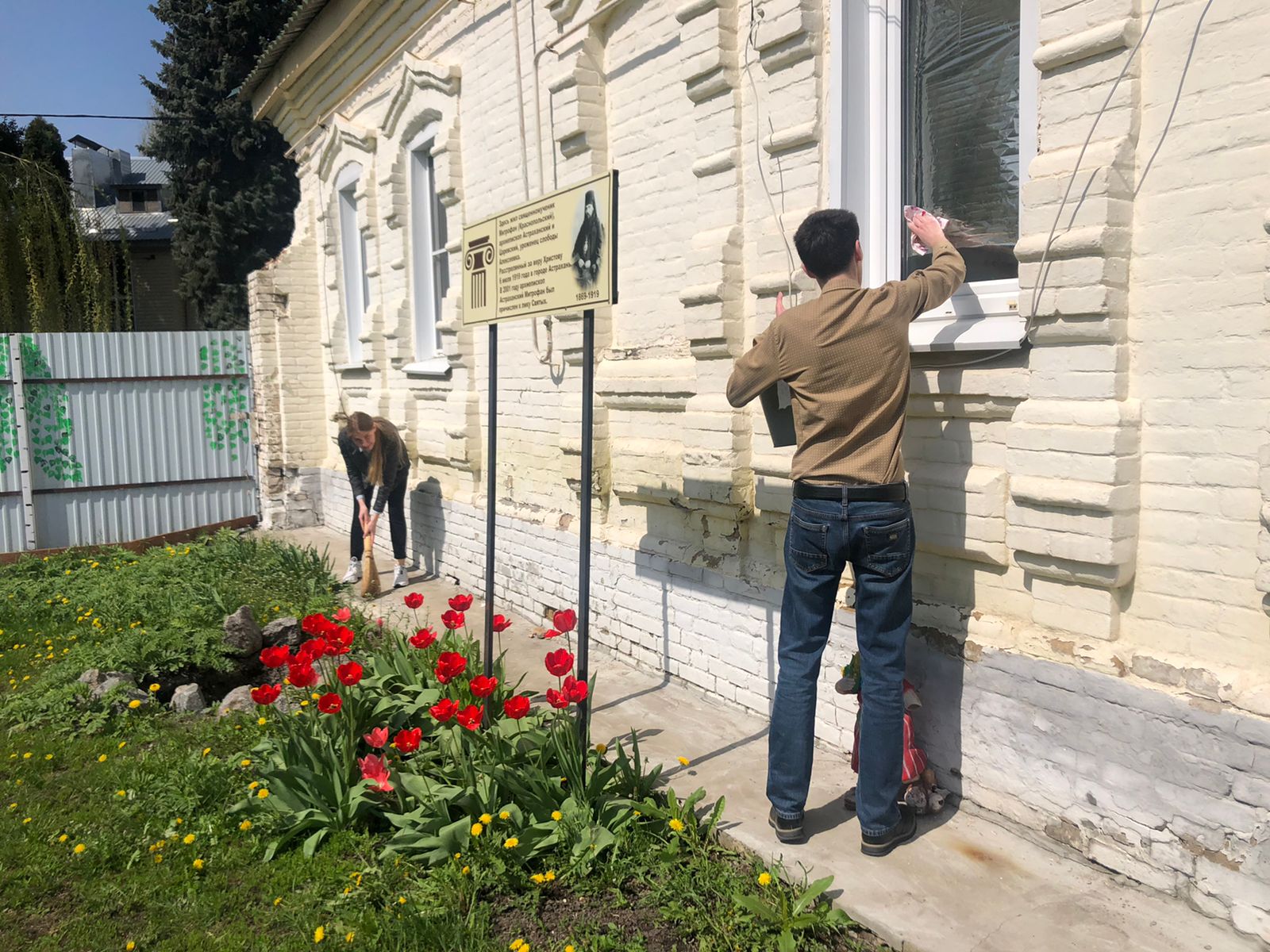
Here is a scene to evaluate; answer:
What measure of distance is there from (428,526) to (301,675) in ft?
16.7

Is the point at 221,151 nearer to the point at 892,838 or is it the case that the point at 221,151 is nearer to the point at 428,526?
the point at 428,526

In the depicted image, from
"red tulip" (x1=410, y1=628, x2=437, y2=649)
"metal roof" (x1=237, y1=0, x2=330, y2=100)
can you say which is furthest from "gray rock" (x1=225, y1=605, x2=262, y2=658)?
"metal roof" (x1=237, y1=0, x2=330, y2=100)

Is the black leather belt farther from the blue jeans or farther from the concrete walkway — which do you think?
the concrete walkway

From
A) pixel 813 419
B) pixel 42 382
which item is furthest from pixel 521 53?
pixel 42 382

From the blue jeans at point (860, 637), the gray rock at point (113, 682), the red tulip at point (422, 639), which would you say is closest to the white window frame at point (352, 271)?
the gray rock at point (113, 682)

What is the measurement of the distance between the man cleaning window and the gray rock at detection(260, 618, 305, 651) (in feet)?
12.1

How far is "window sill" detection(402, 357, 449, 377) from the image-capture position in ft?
27.2

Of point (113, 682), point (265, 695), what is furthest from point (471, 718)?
point (113, 682)

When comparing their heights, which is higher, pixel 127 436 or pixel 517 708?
pixel 127 436

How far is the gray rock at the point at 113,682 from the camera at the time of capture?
5.15 meters

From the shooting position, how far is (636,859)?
10.9 feet

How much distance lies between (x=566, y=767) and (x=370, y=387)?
25.0 feet

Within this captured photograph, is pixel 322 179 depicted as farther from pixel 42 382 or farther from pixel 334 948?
pixel 334 948

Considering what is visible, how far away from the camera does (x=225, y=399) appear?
1185 cm
